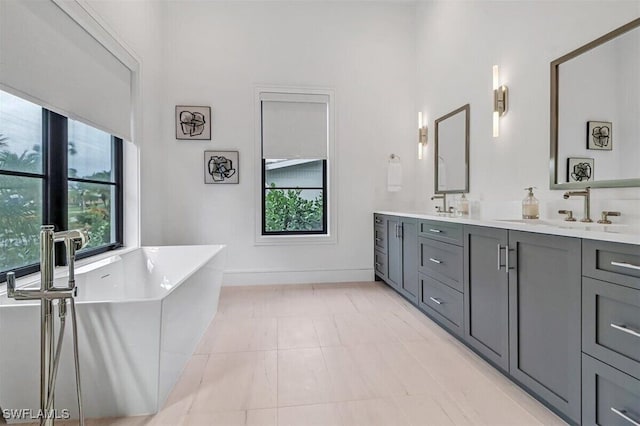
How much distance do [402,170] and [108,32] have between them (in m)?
3.32

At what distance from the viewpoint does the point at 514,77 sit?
109 inches

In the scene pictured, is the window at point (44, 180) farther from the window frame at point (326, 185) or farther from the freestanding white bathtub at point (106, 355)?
the window frame at point (326, 185)

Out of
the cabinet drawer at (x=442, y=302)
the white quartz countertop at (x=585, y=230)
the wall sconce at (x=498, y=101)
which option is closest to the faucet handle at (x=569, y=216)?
the white quartz countertop at (x=585, y=230)

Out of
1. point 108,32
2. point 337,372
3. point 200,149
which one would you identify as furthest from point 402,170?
point 108,32

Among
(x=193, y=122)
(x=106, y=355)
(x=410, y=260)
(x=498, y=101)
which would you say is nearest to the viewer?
(x=106, y=355)

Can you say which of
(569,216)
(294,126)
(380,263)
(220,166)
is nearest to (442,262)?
(569,216)

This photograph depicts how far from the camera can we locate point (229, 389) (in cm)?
199

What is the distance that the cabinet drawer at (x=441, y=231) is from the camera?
2.52 metres

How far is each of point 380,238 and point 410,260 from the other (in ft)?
3.03

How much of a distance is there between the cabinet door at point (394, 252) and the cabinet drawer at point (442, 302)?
0.53 metres

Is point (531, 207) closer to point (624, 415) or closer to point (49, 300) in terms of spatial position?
point (624, 415)

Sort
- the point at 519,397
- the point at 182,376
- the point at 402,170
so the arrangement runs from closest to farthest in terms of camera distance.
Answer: the point at 519,397
the point at 182,376
the point at 402,170

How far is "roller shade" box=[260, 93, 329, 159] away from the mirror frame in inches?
100

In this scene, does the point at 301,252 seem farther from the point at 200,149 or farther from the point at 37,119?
the point at 37,119
